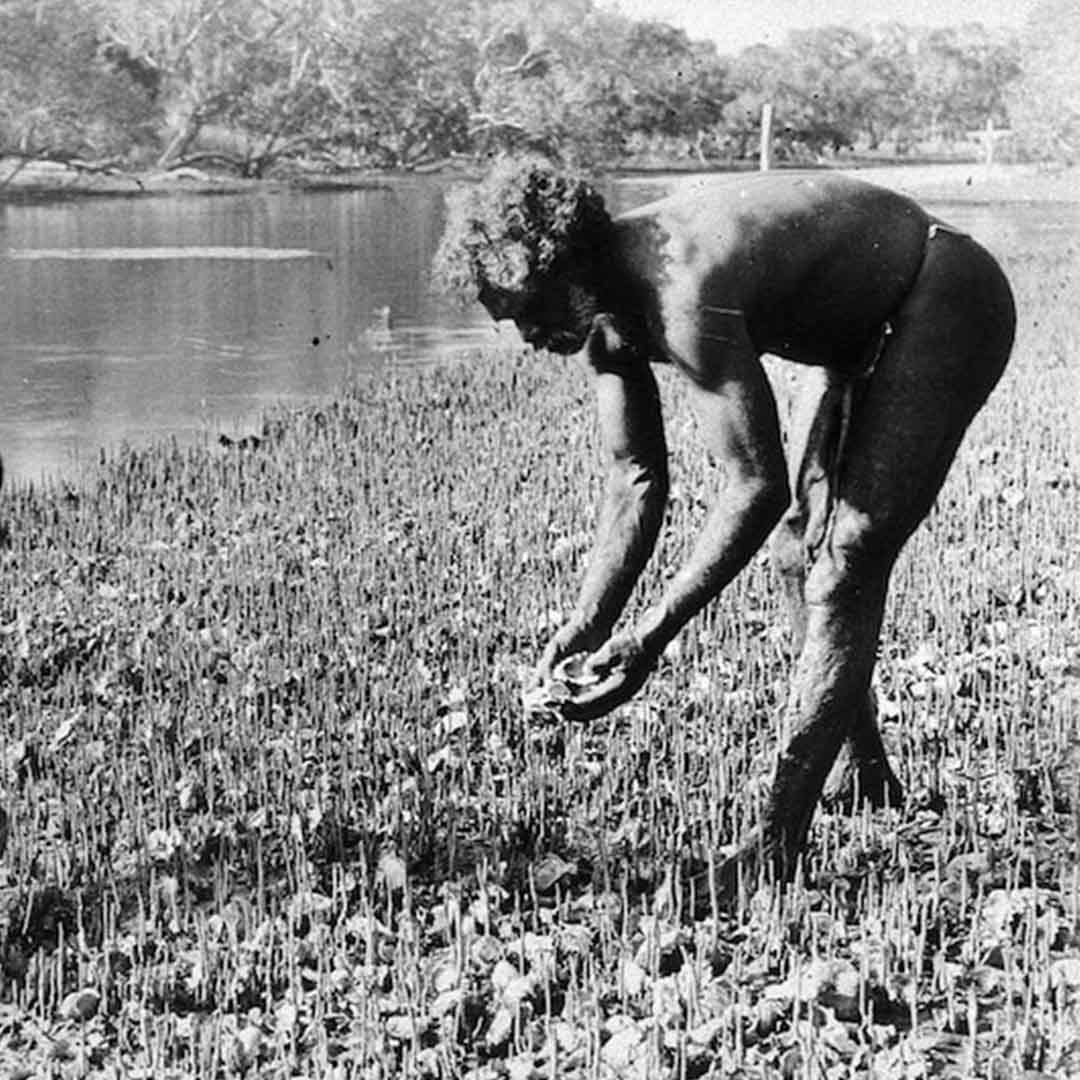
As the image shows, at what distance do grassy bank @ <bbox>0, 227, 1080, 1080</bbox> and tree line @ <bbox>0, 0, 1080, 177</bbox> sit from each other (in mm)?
25628

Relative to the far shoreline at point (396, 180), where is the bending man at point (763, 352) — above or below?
above

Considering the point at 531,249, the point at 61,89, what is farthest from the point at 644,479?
the point at 61,89

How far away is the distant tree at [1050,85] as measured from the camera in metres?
27.2

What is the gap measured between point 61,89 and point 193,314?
16.0m

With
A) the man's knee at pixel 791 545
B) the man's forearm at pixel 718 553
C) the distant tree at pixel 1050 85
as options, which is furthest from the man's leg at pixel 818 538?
the distant tree at pixel 1050 85

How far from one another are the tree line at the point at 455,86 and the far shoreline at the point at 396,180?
0.40 metres

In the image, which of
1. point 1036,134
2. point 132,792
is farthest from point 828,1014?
point 1036,134

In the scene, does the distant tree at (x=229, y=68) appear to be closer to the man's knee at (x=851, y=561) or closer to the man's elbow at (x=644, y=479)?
the man's elbow at (x=644, y=479)

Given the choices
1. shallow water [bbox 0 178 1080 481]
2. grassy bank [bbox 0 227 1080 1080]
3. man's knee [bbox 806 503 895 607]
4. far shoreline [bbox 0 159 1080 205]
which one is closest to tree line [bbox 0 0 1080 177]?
far shoreline [bbox 0 159 1080 205]

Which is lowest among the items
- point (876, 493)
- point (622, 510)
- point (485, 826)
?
point (485, 826)

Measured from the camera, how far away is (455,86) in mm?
39156

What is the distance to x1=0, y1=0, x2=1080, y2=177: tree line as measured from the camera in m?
34.8

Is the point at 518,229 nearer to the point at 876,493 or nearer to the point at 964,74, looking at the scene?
the point at 876,493

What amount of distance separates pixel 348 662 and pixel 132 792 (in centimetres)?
148
